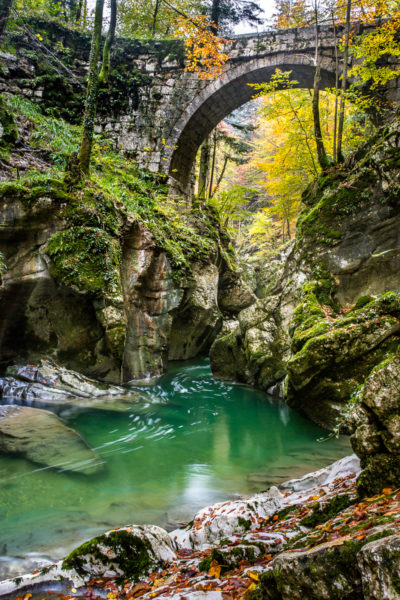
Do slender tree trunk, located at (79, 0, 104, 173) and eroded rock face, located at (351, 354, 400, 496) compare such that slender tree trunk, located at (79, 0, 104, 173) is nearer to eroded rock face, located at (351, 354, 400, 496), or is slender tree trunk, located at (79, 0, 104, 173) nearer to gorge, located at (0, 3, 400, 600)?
gorge, located at (0, 3, 400, 600)

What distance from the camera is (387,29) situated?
9086mm

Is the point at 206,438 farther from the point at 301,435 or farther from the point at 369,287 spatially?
the point at 369,287

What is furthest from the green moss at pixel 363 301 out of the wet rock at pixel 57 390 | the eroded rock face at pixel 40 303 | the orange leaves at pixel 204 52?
the orange leaves at pixel 204 52

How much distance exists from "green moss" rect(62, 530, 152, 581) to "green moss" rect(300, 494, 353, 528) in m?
1.13

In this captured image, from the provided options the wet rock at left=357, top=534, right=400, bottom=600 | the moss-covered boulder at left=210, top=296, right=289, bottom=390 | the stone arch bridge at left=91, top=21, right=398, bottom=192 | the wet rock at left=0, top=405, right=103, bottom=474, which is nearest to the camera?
the wet rock at left=357, top=534, right=400, bottom=600

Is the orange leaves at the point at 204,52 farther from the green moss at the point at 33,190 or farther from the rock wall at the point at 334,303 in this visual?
the green moss at the point at 33,190

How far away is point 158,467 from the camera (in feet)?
15.3

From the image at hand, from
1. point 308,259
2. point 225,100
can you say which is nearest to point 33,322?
point 308,259

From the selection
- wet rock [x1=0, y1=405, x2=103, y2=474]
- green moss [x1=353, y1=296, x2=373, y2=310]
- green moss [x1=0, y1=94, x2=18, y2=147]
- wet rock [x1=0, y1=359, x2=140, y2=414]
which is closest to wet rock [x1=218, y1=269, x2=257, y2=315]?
wet rock [x1=0, y1=359, x2=140, y2=414]

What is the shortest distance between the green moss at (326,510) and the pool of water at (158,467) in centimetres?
155

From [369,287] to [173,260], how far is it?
467 cm

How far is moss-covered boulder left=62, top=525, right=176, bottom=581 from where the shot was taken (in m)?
2.32

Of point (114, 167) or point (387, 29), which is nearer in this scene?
point (387, 29)

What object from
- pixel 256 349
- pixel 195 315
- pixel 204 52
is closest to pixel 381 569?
pixel 256 349
